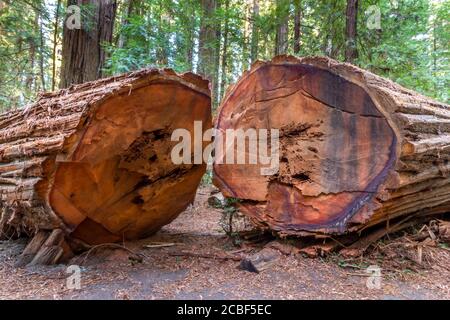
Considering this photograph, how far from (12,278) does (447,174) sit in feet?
13.4

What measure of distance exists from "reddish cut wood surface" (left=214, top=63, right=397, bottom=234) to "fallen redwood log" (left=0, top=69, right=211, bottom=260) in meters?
0.57

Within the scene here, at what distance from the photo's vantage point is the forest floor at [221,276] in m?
2.62

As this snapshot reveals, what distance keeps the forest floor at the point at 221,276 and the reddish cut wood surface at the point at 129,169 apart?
37 cm

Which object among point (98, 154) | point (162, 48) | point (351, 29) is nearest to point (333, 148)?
point (98, 154)

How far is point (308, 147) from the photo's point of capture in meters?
3.40

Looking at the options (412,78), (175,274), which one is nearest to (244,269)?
(175,274)
